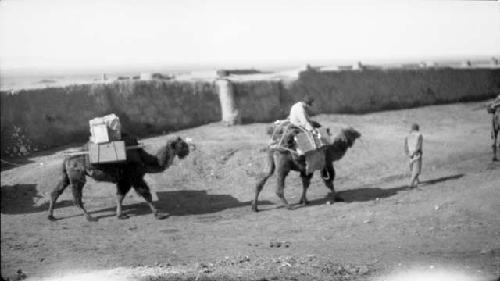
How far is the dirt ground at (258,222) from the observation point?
24.8 feet

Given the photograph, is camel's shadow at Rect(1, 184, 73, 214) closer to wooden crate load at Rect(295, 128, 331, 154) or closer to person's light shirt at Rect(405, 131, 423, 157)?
wooden crate load at Rect(295, 128, 331, 154)

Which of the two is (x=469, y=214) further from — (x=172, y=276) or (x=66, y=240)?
(x=66, y=240)

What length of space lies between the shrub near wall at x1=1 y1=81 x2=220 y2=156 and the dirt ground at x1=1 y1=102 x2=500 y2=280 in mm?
852

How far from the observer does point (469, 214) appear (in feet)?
29.3

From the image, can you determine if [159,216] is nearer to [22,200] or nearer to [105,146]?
[105,146]

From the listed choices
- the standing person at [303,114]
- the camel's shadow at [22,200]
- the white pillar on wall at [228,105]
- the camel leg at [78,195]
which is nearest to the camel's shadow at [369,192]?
the standing person at [303,114]

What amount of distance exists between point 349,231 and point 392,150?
739cm

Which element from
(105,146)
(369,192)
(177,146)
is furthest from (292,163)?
(105,146)

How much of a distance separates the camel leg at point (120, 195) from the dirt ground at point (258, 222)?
0.23 metres

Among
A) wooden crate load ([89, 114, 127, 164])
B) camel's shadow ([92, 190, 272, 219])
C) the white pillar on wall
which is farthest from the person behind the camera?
the white pillar on wall

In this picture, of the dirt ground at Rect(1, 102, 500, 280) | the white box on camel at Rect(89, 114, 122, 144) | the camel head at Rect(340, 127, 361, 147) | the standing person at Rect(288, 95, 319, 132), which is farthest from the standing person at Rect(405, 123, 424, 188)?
the white box on camel at Rect(89, 114, 122, 144)

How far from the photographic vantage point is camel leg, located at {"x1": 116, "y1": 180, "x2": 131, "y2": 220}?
10.8 metres

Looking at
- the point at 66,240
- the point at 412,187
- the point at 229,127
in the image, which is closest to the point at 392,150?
the point at 412,187

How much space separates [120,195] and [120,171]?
52 cm
